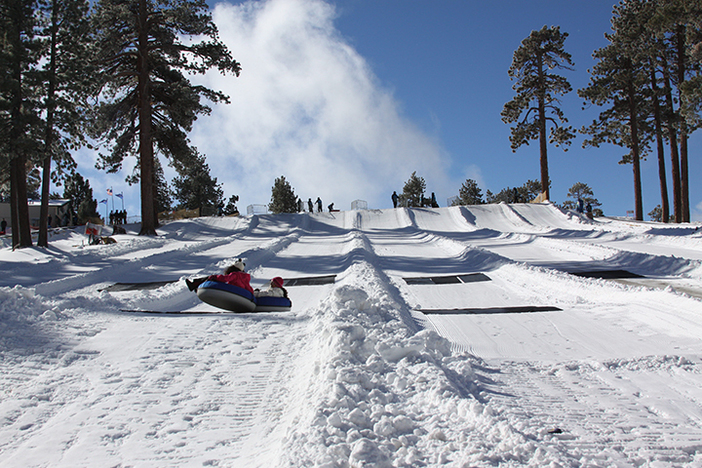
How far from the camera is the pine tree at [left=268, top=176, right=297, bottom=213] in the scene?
75312 mm

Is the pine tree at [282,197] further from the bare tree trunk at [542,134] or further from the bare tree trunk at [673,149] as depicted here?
the bare tree trunk at [673,149]

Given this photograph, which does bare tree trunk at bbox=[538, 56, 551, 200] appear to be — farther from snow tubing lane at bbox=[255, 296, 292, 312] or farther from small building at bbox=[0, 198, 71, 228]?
small building at bbox=[0, 198, 71, 228]

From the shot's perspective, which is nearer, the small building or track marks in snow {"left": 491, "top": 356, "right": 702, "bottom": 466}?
track marks in snow {"left": 491, "top": 356, "right": 702, "bottom": 466}

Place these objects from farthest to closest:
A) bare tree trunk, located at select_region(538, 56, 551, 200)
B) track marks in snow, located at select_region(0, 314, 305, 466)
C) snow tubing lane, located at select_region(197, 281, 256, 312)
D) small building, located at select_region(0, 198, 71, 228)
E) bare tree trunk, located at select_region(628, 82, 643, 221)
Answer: small building, located at select_region(0, 198, 71, 228), bare tree trunk, located at select_region(538, 56, 551, 200), bare tree trunk, located at select_region(628, 82, 643, 221), snow tubing lane, located at select_region(197, 281, 256, 312), track marks in snow, located at select_region(0, 314, 305, 466)

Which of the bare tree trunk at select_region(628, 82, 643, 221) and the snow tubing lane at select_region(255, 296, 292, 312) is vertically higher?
the bare tree trunk at select_region(628, 82, 643, 221)

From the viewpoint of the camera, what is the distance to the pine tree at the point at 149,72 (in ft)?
80.9

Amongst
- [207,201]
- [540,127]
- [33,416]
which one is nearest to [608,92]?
[540,127]

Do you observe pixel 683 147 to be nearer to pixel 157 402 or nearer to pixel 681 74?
pixel 681 74

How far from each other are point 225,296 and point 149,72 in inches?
1024

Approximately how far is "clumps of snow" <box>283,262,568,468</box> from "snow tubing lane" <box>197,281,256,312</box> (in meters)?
2.10

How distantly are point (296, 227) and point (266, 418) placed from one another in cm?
2769

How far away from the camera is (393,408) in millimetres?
3295

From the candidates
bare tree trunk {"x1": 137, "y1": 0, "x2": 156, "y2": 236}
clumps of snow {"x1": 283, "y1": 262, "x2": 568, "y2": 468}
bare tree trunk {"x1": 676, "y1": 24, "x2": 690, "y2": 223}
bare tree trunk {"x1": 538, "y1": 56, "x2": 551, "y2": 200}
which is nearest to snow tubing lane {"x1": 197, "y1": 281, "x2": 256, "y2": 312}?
clumps of snow {"x1": 283, "y1": 262, "x2": 568, "y2": 468}

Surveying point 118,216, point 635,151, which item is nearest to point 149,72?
point 118,216
